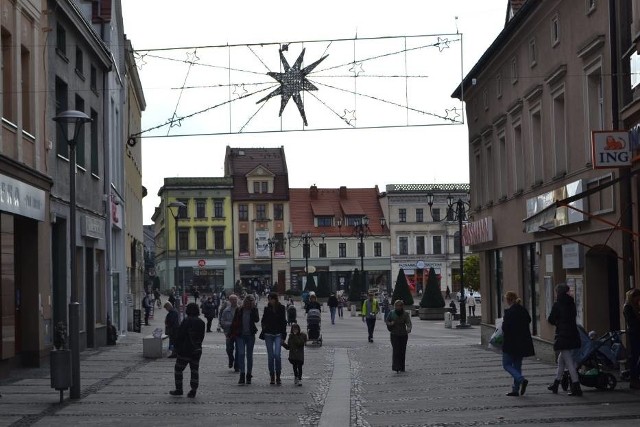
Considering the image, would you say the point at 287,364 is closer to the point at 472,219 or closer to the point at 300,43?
the point at 300,43

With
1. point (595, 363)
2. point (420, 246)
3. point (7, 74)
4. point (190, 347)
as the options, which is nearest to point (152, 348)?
point (7, 74)

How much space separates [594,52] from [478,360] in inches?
351

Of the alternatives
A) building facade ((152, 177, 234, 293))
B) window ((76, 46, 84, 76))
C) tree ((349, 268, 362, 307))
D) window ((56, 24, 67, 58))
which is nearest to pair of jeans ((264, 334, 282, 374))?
window ((56, 24, 67, 58))

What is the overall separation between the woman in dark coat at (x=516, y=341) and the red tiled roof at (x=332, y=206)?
306 ft

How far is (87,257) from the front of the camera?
1271 inches

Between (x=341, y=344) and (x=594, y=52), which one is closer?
(x=594, y=52)

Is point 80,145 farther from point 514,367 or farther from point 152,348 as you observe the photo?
point 514,367

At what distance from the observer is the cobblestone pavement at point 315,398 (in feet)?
49.0

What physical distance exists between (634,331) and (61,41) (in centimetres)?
1656

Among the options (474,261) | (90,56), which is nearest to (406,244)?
(474,261)

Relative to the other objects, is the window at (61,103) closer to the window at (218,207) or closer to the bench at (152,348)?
the bench at (152,348)

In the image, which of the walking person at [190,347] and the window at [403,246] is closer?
the walking person at [190,347]

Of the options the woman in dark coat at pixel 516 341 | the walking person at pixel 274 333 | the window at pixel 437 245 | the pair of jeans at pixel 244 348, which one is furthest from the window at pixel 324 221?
the woman in dark coat at pixel 516 341

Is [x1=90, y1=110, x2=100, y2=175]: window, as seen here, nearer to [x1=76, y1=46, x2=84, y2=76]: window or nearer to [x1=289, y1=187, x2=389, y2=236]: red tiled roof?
[x1=76, y1=46, x2=84, y2=76]: window
